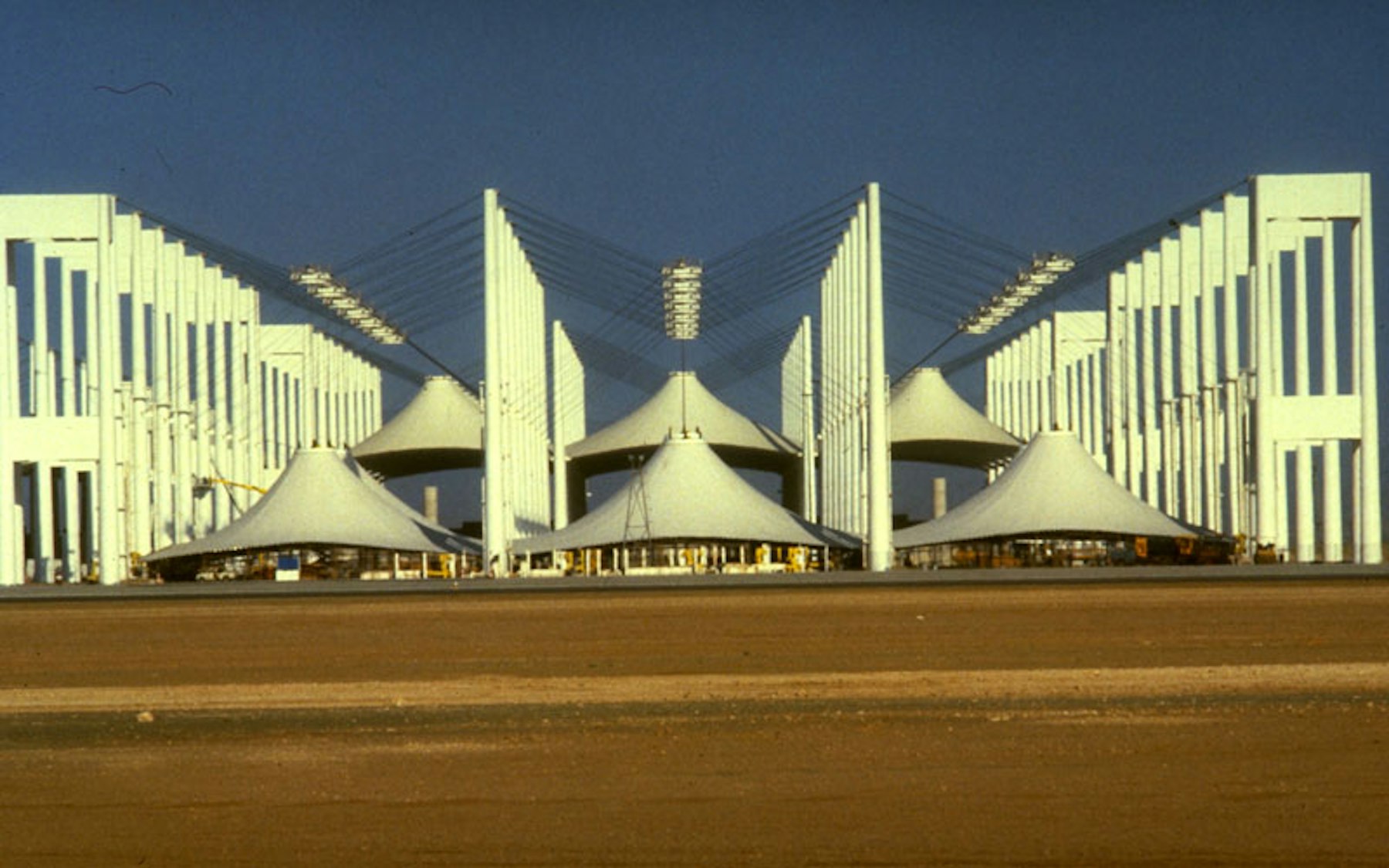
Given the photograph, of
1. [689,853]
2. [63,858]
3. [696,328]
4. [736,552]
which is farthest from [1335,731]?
[696,328]

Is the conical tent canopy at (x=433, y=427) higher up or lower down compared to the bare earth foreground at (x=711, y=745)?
higher up

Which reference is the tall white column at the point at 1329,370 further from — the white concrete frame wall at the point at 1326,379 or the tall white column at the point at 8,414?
the tall white column at the point at 8,414

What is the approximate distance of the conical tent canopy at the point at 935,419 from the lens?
90.6m

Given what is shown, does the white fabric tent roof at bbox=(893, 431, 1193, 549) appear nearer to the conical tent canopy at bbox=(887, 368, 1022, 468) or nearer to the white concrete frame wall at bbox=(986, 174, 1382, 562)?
the white concrete frame wall at bbox=(986, 174, 1382, 562)

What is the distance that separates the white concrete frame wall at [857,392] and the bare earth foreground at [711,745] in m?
28.3

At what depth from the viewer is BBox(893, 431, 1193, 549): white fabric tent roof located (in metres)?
57.6

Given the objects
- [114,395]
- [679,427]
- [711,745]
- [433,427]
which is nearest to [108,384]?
[114,395]

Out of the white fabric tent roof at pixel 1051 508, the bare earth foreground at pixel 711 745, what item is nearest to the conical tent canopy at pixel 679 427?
the white fabric tent roof at pixel 1051 508

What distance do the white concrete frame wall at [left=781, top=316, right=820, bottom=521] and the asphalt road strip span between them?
6390 cm

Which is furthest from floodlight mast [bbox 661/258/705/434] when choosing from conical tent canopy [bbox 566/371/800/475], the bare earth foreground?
the bare earth foreground

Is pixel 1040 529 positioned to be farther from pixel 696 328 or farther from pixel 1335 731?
pixel 1335 731

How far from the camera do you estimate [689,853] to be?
11.4 meters

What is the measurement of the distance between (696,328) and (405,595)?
149 feet

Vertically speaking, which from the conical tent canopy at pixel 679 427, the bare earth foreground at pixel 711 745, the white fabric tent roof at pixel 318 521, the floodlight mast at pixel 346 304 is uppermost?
the floodlight mast at pixel 346 304
